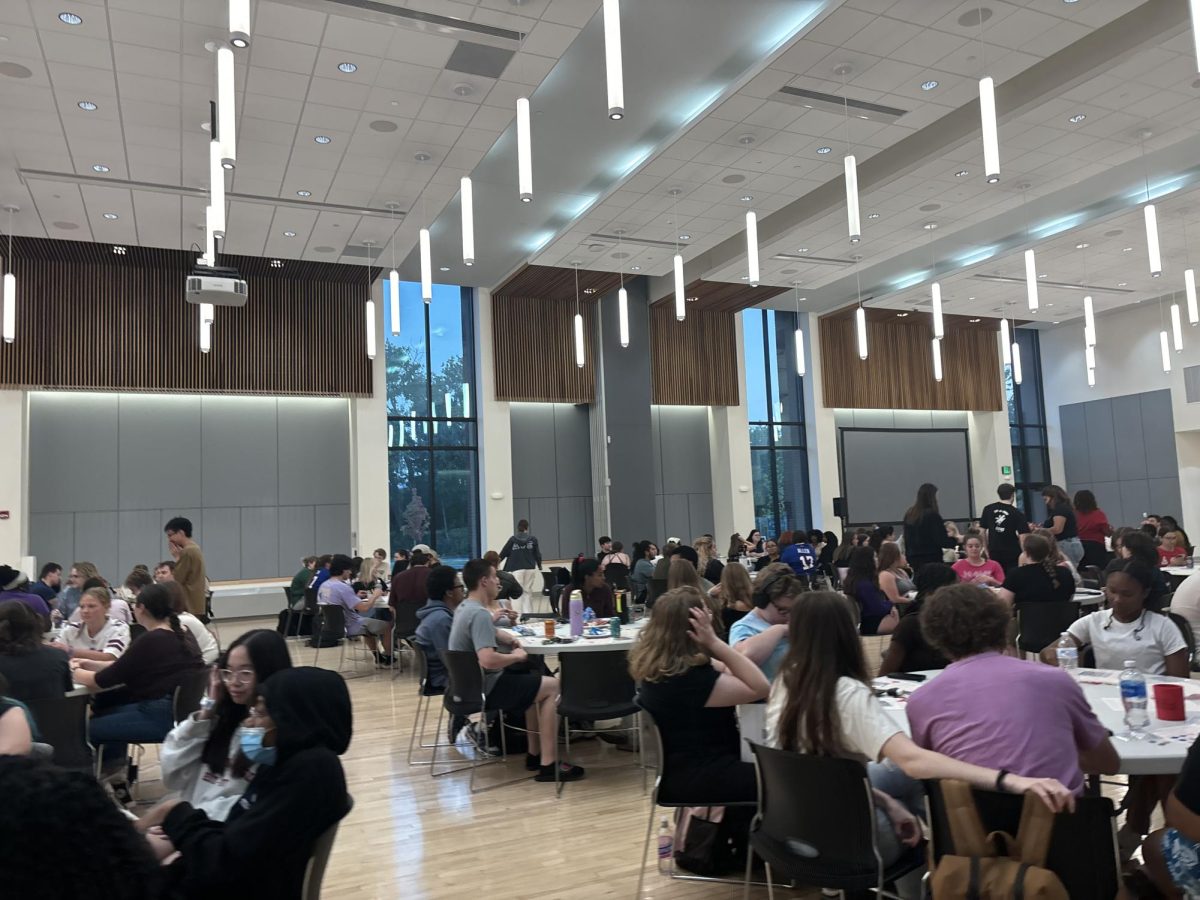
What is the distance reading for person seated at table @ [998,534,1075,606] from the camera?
6.08m

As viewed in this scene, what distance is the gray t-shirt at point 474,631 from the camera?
195 inches

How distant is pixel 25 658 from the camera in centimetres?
388

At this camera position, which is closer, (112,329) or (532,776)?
(532,776)

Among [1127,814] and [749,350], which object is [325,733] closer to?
[1127,814]

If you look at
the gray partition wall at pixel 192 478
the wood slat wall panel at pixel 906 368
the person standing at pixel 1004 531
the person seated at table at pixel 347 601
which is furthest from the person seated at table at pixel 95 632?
the wood slat wall panel at pixel 906 368

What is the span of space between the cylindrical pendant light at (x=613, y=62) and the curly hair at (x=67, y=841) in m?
3.96

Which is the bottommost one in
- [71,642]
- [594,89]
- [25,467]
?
[71,642]

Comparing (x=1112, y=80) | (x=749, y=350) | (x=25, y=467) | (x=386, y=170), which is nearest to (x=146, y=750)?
(x=386, y=170)

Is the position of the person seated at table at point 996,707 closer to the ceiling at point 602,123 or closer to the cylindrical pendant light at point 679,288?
the ceiling at point 602,123

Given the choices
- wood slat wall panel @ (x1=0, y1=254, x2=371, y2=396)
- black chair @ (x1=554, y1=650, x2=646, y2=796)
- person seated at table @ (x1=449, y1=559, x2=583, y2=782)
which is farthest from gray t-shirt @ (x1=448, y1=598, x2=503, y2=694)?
wood slat wall panel @ (x1=0, y1=254, x2=371, y2=396)

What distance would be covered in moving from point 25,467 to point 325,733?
42.3ft

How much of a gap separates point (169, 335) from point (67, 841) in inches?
525

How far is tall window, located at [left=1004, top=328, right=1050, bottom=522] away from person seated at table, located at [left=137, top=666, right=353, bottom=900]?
21.1 metres

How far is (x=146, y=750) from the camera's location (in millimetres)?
6258
